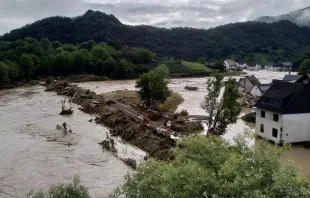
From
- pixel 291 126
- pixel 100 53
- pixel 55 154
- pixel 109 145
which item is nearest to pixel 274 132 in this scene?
pixel 291 126

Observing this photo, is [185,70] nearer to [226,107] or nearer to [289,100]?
[289,100]

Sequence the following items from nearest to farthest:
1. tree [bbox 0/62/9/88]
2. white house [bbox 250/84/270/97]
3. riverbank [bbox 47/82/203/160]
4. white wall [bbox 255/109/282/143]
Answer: white wall [bbox 255/109/282/143], riverbank [bbox 47/82/203/160], white house [bbox 250/84/270/97], tree [bbox 0/62/9/88]

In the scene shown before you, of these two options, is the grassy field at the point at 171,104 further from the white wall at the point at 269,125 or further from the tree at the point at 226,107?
the white wall at the point at 269,125

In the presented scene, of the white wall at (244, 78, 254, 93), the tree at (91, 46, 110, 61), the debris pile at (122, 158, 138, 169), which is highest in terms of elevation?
the tree at (91, 46, 110, 61)

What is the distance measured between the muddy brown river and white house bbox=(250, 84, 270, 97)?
626 inches

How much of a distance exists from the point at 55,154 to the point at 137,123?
11025 mm

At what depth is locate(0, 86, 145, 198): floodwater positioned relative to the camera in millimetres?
25109

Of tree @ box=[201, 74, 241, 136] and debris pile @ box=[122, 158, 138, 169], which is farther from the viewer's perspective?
tree @ box=[201, 74, 241, 136]

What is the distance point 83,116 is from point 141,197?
37230 mm

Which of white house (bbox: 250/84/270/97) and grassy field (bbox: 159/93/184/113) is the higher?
white house (bbox: 250/84/270/97)

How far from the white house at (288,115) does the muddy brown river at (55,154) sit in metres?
1.59

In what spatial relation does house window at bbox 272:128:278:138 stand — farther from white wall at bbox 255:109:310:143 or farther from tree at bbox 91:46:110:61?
tree at bbox 91:46:110:61

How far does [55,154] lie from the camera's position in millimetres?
31344

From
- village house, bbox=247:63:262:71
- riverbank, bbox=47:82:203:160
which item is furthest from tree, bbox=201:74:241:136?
village house, bbox=247:63:262:71
